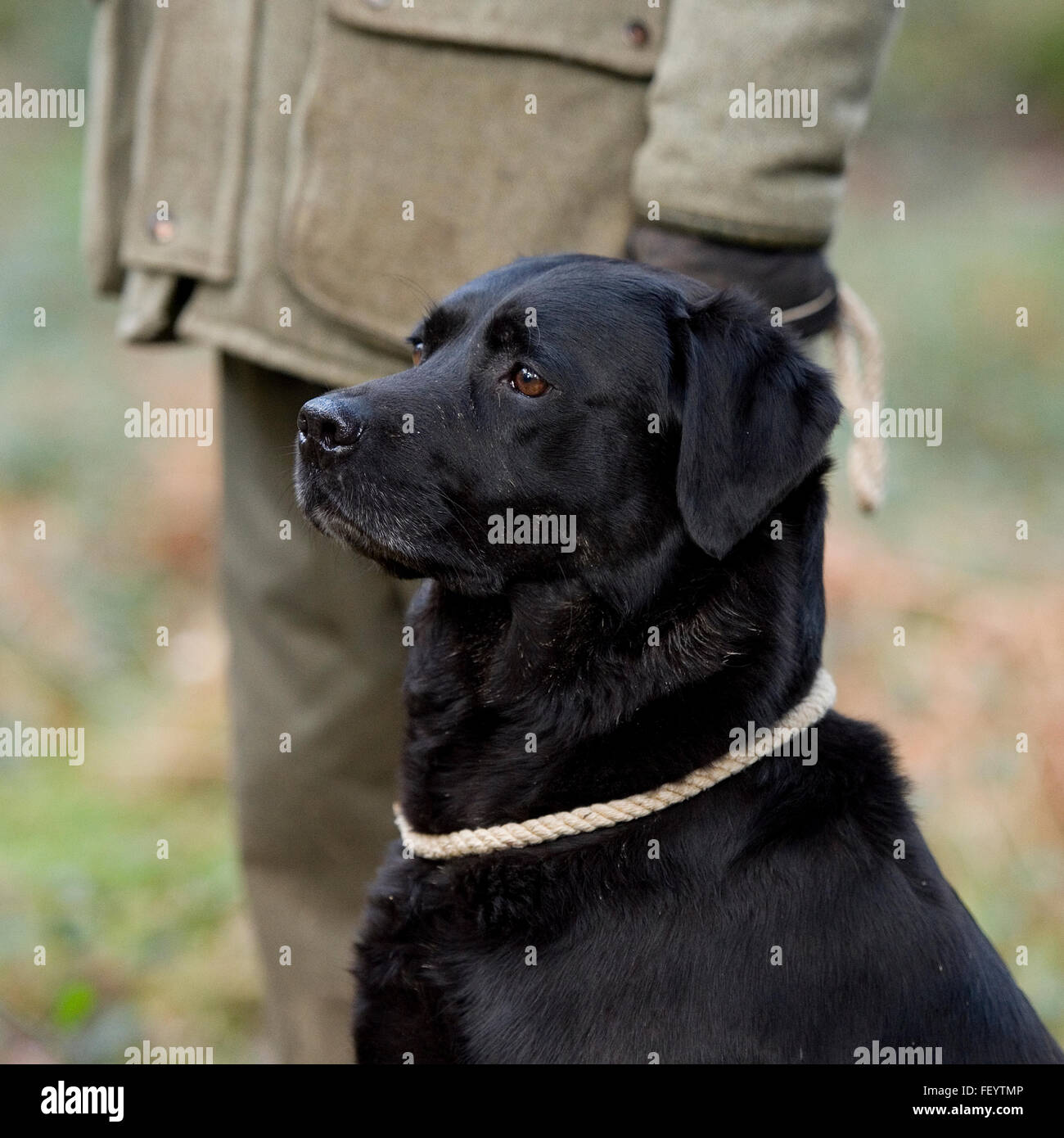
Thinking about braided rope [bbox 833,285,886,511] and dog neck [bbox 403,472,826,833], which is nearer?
dog neck [bbox 403,472,826,833]

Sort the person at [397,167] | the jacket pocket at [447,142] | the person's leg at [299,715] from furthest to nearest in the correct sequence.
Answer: the person's leg at [299,715]
the jacket pocket at [447,142]
the person at [397,167]

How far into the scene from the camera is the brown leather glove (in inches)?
104

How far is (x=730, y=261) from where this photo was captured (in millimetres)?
2639

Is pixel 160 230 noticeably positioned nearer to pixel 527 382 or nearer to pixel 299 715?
pixel 527 382

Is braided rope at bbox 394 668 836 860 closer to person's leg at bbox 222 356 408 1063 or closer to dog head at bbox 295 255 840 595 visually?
dog head at bbox 295 255 840 595

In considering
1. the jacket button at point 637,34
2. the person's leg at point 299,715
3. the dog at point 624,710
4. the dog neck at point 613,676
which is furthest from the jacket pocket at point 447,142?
the dog neck at point 613,676

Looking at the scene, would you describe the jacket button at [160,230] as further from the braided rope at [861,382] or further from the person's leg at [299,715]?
the braided rope at [861,382]

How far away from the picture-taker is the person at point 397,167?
100 inches

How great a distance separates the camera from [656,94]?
2.61 metres

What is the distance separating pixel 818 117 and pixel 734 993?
5.36 feet

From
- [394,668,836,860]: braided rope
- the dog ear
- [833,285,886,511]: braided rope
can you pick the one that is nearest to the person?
[833,285,886,511]: braided rope

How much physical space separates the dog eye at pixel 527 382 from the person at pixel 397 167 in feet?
1.55

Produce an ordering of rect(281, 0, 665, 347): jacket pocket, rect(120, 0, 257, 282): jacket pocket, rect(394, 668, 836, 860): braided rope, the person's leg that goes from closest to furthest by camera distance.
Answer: rect(394, 668, 836, 860): braided rope
rect(281, 0, 665, 347): jacket pocket
rect(120, 0, 257, 282): jacket pocket
the person's leg

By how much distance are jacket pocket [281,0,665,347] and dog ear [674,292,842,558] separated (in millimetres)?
544
